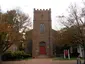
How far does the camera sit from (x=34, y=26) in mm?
61562

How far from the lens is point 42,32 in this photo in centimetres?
6200

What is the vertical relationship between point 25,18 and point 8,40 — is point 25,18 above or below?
above

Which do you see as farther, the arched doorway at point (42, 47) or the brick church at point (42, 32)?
the arched doorway at point (42, 47)

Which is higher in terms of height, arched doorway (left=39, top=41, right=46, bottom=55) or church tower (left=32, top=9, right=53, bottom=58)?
church tower (left=32, top=9, right=53, bottom=58)

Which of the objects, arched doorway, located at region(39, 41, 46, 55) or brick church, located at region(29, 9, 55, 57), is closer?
brick church, located at region(29, 9, 55, 57)

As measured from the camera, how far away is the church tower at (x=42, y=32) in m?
61.2

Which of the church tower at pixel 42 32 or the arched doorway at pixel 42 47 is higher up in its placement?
the church tower at pixel 42 32

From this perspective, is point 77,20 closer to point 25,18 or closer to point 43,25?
point 25,18

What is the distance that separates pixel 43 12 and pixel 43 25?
3.41 metres

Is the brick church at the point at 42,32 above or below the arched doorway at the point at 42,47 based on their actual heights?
above

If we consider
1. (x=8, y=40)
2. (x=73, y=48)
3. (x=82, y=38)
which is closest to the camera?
(x=82, y=38)

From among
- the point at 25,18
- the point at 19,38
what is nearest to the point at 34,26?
the point at 25,18

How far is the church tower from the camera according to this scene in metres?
61.2

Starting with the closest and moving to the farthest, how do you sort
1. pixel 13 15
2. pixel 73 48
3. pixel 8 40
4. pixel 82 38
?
1. pixel 82 38
2. pixel 8 40
3. pixel 13 15
4. pixel 73 48
